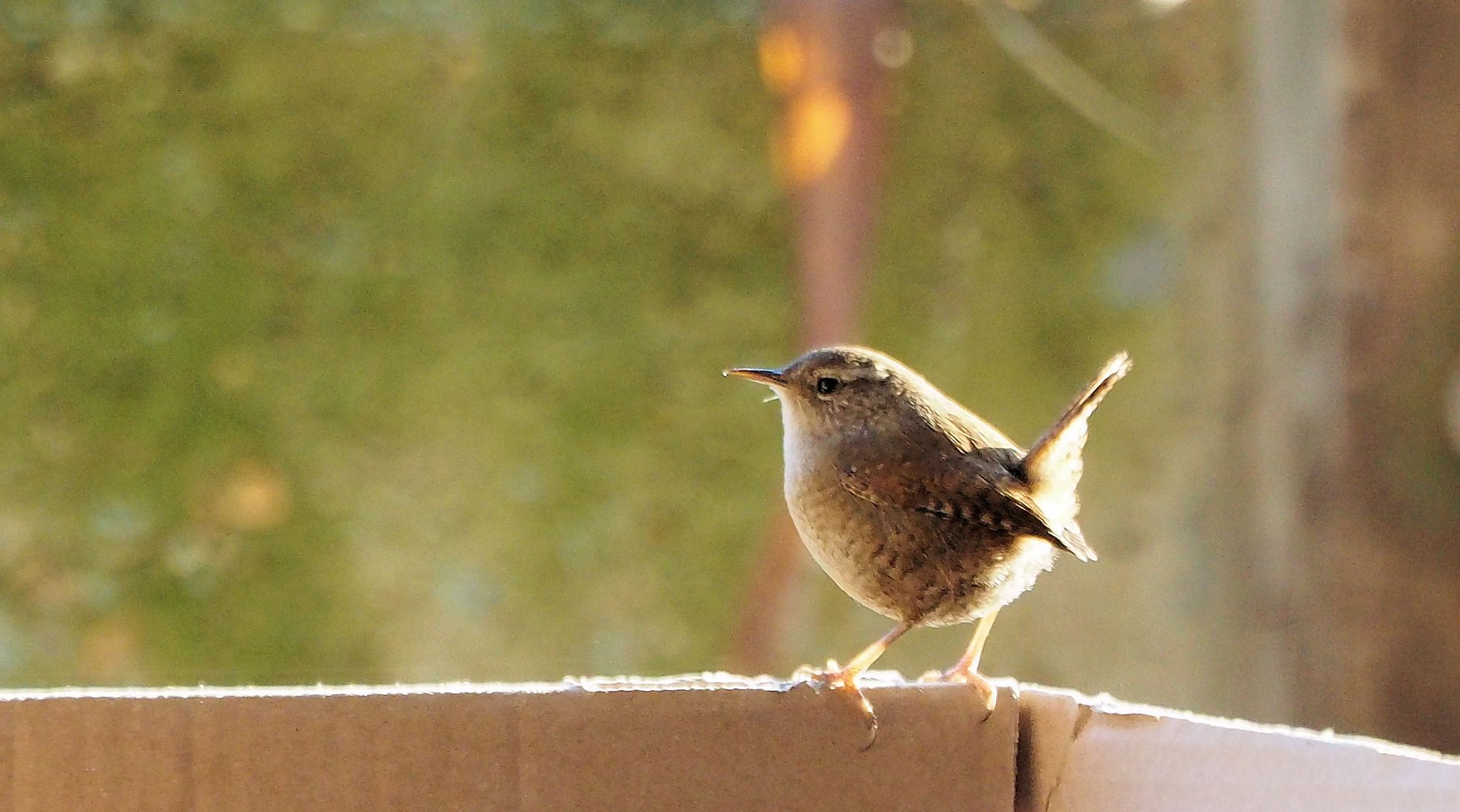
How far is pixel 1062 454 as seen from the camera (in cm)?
181

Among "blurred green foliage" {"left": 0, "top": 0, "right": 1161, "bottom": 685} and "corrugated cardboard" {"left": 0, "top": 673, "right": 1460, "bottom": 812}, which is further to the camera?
"blurred green foliage" {"left": 0, "top": 0, "right": 1161, "bottom": 685}

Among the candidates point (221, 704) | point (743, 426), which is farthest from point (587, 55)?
point (221, 704)

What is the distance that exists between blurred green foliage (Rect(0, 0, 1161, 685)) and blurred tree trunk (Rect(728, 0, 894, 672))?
0.07 metres

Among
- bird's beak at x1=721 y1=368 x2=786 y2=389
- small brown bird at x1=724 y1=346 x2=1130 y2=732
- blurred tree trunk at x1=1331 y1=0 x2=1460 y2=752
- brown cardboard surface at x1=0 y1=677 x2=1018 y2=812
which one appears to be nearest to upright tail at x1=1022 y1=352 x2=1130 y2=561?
small brown bird at x1=724 y1=346 x2=1130 y2=732

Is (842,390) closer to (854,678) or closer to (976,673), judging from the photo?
(976,673)

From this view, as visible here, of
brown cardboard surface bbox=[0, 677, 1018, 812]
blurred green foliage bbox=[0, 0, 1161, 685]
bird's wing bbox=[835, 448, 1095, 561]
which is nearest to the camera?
brown cardboard surface bbox=[0, 677, 1018, 812]

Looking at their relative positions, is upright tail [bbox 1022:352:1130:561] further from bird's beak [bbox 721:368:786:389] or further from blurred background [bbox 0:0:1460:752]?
blurred background [bbox 0:0:1460:752]

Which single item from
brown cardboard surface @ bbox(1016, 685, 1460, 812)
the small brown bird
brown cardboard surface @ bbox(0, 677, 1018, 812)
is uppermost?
the small brown bird

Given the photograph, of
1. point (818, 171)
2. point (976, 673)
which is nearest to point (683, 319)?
point (818, 171)

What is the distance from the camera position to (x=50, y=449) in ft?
11.2

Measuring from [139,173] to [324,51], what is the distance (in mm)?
558

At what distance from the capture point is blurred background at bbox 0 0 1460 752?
11.3 ft

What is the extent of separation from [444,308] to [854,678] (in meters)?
2.47

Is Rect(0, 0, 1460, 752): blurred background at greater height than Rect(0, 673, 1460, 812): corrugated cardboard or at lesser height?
greater
